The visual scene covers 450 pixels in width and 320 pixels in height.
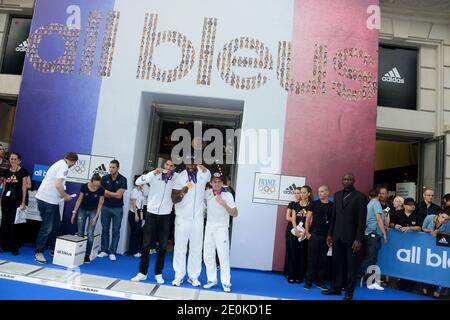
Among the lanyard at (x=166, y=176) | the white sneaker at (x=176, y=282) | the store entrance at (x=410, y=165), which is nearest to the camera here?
the white sneaker at (x=176, y=282)

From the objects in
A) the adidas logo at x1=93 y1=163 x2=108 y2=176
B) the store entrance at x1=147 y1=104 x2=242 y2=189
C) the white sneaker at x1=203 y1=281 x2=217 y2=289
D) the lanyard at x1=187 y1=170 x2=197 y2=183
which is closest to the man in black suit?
the white sneaker at x1=203 y1=281 x2=217 y2=289

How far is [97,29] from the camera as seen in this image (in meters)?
6.79

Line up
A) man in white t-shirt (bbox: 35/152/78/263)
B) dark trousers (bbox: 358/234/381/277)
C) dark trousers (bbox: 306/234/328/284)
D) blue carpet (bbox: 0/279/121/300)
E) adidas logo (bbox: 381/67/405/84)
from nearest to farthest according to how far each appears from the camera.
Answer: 1. blue carpet (bbox: 0/279/121/300)
2. dark trousers (bbox: 306/234/328/284)
3. man in white t-shirt (bbox: 35/152/78/263)
4. dark trousers (bbox: 358/234/381/277)
5. adidas logo (bbox: 381/67/405/84)

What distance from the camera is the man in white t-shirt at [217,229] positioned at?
4465 mm

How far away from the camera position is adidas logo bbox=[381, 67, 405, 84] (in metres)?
8.71

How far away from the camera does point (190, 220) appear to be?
15.1 ft

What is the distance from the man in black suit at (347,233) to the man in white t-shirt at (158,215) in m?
2.39

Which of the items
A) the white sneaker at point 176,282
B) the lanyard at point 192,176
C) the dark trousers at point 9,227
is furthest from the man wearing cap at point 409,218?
the dark trousers at point 9,227

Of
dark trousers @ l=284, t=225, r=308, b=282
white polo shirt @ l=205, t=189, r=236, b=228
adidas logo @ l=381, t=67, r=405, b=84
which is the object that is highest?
adidas logo @ l=381, t=67, r=405, b=84

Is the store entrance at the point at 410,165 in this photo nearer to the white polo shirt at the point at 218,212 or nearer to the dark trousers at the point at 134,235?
the white polo shirt at the point at 218,212

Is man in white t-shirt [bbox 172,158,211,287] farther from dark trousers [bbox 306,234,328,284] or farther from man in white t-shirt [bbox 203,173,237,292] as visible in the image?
dark trousers [bbox 306,234,328,284]

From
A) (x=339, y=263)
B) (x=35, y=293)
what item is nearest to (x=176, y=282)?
(x=35, y=293)

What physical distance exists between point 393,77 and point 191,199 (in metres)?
6.98
